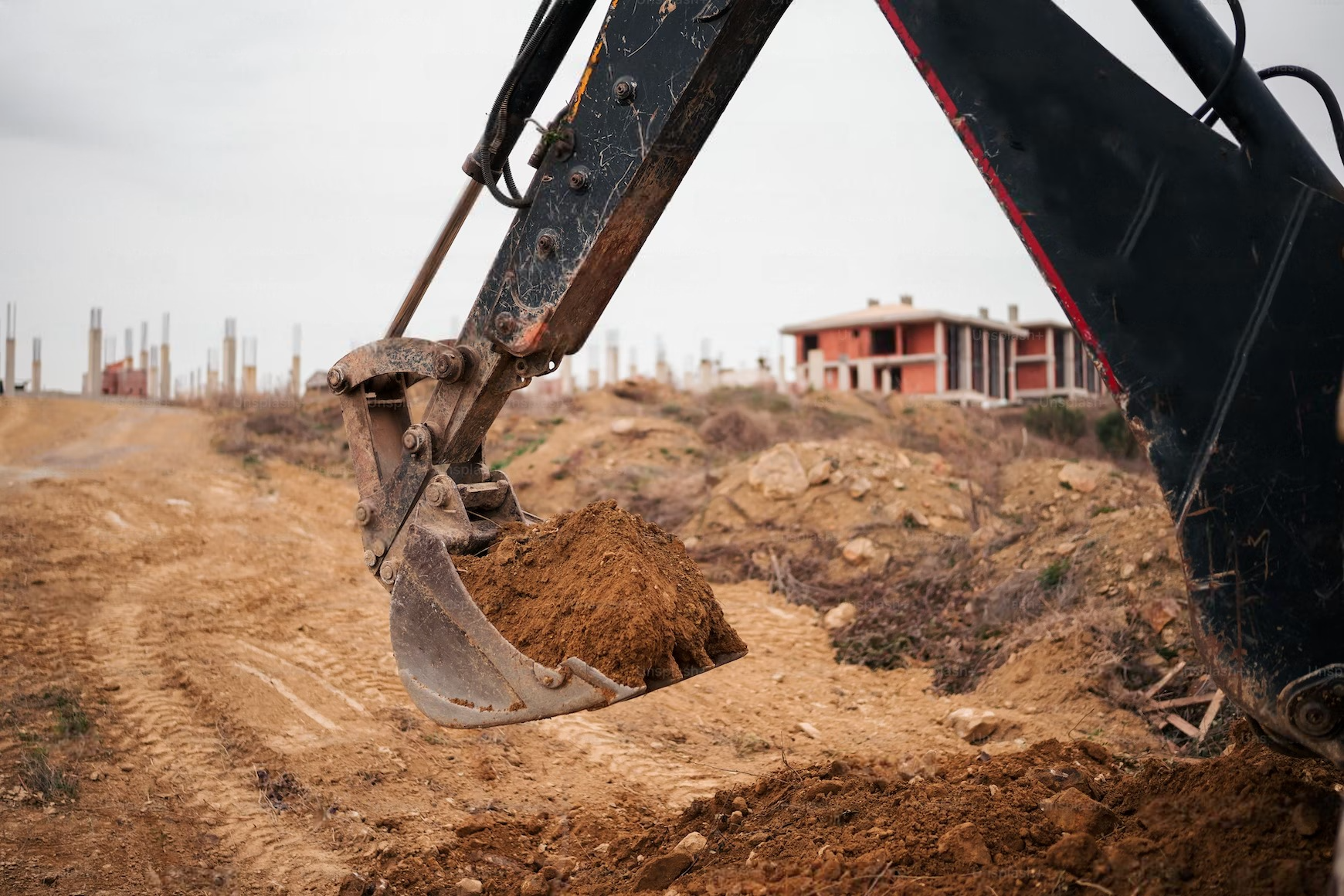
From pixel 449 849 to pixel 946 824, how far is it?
2067 mm

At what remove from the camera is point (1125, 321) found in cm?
241

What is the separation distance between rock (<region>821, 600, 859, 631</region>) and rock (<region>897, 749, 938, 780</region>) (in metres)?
4.03

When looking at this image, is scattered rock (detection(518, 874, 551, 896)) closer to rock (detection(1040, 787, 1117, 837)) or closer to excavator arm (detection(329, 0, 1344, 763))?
rock (detection(1040, 787, 1117, 837))

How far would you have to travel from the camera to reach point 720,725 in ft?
21.5

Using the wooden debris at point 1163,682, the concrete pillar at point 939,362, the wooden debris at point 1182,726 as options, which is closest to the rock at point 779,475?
the wooden debris at point 1163,682

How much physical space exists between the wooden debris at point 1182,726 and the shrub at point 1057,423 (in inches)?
751

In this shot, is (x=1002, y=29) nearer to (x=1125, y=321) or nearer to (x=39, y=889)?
(x=1125, y=321)

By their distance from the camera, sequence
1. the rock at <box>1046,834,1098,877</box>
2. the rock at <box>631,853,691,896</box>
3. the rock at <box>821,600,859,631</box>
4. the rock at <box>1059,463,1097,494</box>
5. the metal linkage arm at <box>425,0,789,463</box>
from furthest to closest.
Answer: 1. the rock at <box>1059,463,1097,494</box>
2. the rock at <box>821,600,859,631</box>
3. the rock at <box>631,853,691,896</box>
4. the metal linkage arm at <box>425,0,789,463</box>
5. the rock at <box>1046,834,1098,877</box>

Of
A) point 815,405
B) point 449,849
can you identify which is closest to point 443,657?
point 449,849

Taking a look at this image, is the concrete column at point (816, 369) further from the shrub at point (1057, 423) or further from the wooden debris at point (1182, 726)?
the wooden debris at point (1182, 726)

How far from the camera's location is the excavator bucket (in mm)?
3180

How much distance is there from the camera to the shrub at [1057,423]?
2420cm

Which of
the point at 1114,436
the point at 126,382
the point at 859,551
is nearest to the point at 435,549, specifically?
the point at 859,551

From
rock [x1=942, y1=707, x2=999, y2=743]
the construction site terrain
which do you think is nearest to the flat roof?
the construction site terrain
